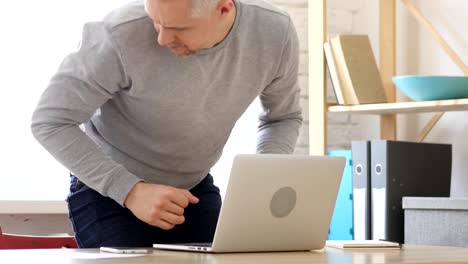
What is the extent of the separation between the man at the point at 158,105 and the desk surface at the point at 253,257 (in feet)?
0.51

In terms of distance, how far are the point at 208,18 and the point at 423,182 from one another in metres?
1.24

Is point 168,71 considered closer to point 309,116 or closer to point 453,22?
point 309,116

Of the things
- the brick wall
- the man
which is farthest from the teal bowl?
the man

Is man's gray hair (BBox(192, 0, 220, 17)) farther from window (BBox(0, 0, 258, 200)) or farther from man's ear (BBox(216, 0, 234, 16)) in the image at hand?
window (BBox(0, 0, 258, 200))

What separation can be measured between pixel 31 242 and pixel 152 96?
0.50m

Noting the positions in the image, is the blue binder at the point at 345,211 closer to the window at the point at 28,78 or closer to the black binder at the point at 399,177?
the black binder at the point at 399,177

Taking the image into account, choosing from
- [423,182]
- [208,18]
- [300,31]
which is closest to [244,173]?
[208,18]

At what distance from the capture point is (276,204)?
5.19 feet

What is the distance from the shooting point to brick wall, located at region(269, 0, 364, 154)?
3.20m

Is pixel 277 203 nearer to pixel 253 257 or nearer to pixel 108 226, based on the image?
pixel 253 257

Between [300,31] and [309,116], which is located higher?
[300,31]

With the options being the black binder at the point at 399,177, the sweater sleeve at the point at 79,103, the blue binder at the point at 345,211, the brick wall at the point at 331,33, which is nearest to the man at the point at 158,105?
the sweater sleeve at the point at 79,103

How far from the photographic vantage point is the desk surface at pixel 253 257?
1345 mm

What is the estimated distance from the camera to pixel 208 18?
1.74m
